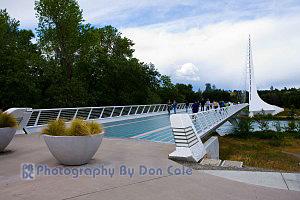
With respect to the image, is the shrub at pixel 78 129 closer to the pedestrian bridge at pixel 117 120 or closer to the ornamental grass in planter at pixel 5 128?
the pedestrian bridge at pixel 117 120

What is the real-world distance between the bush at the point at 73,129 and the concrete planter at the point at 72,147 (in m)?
0.18

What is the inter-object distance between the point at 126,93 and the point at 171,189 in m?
28.7

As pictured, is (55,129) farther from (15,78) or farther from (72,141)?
(15,78)

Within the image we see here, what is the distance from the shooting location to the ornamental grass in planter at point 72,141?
18.8 ft

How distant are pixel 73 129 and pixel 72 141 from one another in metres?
0.34

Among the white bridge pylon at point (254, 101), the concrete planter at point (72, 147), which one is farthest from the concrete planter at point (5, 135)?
the white bridge pylon at point (254, 101)

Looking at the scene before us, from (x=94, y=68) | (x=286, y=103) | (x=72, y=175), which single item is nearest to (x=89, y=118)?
(x=72, y=175)

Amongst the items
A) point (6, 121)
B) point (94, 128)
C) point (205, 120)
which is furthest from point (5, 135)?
point (205, 120)

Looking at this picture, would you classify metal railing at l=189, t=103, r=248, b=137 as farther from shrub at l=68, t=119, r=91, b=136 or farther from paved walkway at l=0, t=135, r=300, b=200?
shrub at l=68, t=119, r=91, b=136

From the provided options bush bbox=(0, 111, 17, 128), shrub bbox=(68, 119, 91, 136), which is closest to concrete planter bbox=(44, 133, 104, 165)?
shrub bbox=(68, 119, 91, 136)

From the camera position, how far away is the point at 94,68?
32.2 m

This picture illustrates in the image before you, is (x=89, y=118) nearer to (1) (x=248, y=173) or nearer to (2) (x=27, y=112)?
(2) (x=27, y=112)

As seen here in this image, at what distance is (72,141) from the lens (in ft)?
18.8

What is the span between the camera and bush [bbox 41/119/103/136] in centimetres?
592
